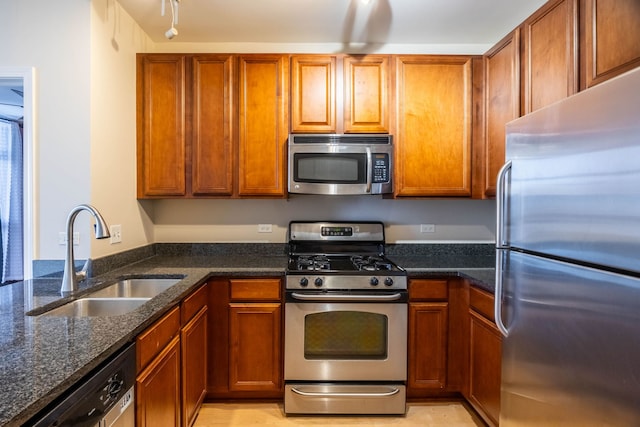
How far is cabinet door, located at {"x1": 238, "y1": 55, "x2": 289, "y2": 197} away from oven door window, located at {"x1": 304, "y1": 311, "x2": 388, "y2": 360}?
3.35 ft

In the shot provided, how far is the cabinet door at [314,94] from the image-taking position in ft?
8.05

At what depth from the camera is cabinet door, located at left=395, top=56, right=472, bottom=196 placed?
2455mm

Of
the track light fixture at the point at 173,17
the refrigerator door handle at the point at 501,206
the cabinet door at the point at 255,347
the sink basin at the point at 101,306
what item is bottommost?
the cabinet door at the point at 255,347

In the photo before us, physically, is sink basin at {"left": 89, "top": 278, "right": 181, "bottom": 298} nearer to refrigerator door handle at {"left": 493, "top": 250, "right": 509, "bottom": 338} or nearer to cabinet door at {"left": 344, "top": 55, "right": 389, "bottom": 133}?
cabinet door at {"left": 344, "top": 55, "right": 389, "bottom": 133}

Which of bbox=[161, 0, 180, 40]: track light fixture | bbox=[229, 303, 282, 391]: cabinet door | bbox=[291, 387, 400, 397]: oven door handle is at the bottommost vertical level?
bbox=[291, 387, 400, 397]: oven door handle

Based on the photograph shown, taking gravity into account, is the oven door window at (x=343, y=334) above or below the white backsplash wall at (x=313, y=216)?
below

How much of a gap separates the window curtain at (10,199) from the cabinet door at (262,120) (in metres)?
2.83

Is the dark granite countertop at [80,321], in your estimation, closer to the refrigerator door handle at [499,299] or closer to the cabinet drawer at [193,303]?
the cabinet drawer at [193,303]

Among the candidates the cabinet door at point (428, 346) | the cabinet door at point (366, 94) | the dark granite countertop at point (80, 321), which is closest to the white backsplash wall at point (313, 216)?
the dark granite countertop at point (80, 321)

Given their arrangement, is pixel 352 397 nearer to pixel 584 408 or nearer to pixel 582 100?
pixel 584 408

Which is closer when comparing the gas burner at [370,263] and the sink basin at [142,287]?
the sink basin at [142,287]

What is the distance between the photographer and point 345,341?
84.9 inches

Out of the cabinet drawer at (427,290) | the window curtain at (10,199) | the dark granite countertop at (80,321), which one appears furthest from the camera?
the window curtain at (10,199)

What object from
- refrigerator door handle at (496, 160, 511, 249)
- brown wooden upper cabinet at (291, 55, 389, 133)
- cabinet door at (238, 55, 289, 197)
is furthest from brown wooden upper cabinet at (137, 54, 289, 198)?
refrigerator door handle at (496, 160, 511, 249)
